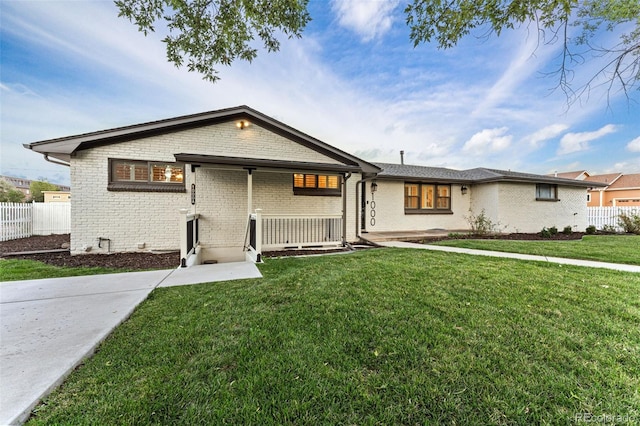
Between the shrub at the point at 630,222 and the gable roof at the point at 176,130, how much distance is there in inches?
524

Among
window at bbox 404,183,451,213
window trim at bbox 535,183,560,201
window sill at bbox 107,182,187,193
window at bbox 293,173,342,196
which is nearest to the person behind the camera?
window sill at bbox 107,182,187,193

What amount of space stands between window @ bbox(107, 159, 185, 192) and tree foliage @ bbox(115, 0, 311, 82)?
3485mm

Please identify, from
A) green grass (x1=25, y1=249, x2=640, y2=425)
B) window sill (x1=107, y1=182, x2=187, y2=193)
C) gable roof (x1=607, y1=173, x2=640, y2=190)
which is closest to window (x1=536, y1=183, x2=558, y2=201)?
green grass (x1=25, y1=249, x2=640, y2=425)

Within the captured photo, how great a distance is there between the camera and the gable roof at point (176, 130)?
21.2 feet

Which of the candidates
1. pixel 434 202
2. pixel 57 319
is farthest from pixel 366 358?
pixel 434 202

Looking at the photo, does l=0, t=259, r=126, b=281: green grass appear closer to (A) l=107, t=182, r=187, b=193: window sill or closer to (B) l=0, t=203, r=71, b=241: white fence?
(A) l=107, t=182, r=187, b=193: window sill

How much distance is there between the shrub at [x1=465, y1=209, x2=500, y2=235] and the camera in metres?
11.3

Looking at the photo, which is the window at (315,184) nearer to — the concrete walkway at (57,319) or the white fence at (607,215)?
the concrete walkway at (57,319)

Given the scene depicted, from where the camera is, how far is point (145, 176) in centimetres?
728

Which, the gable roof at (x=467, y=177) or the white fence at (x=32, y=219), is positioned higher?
the gable roof at (x=467, y=177)

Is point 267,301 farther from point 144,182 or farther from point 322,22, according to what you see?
point 322,22

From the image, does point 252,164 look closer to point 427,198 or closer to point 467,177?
point 427,198

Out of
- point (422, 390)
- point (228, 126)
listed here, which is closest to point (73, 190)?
point (228, 126)

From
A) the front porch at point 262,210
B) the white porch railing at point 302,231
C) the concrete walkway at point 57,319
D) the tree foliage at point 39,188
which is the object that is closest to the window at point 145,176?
the front porch at point 262,210
